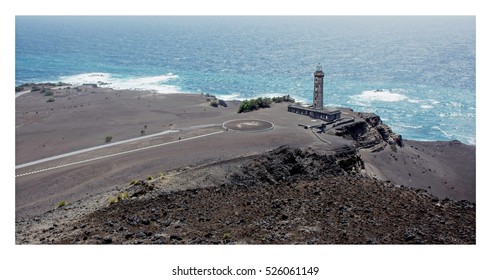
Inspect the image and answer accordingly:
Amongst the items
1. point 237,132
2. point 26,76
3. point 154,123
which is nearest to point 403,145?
point 237,132

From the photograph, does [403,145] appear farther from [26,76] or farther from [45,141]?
[26,76]

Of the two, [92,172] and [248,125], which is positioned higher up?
[248,125]

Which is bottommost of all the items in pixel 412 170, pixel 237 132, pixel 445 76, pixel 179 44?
pixel 412 170

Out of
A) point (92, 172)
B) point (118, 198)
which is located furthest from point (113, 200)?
point (92, 172)

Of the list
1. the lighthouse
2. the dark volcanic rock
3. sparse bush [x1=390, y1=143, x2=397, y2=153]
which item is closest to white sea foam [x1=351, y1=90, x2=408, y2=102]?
the lighthouse

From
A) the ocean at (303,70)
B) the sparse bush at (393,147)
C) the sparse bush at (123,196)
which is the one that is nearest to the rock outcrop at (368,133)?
the sparse bush at (393,147)

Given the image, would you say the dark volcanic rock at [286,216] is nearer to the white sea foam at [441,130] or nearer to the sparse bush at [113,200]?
the sparse bush at [113,200]

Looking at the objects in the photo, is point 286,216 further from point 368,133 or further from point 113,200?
point 368,133
